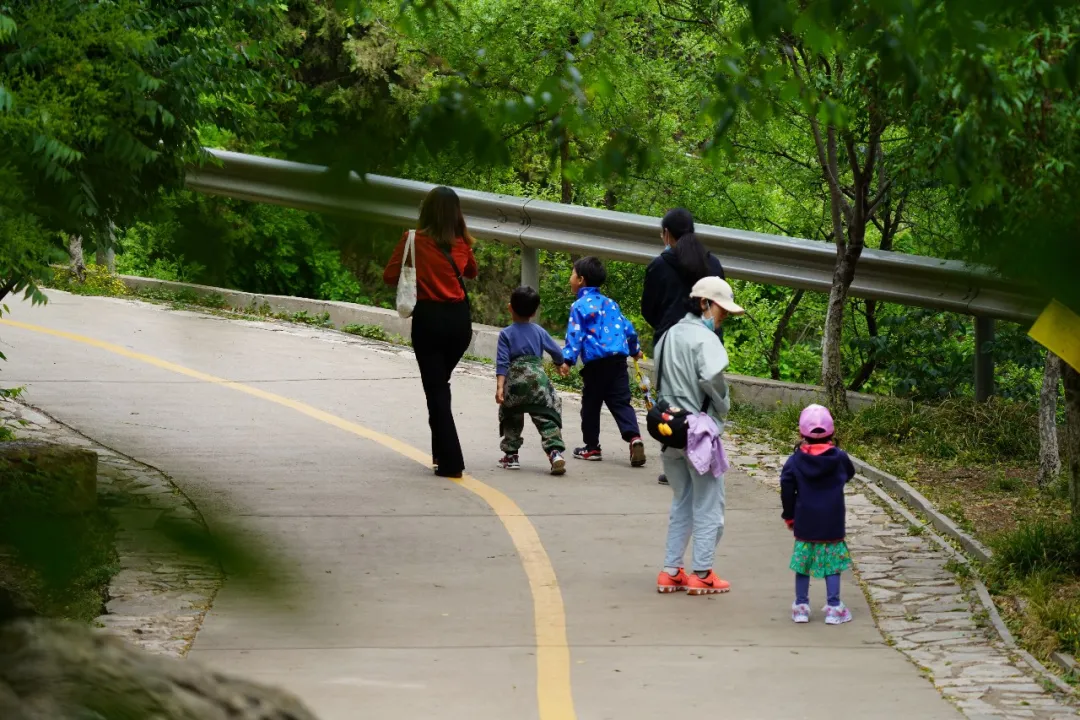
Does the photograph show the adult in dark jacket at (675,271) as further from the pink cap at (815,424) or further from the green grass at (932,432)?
the pink cap at (815,424)

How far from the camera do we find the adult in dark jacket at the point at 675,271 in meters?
9.55

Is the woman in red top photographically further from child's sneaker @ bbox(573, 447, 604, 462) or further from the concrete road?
child's sneaker @ bbox(573, 447, 604, 462)

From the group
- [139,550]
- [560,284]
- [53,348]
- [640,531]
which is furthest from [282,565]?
[560,284]

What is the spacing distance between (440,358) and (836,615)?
3.44 meters

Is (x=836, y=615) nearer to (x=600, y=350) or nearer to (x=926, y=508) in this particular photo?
(x=926, y=508)

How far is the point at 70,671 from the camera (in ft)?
5.04

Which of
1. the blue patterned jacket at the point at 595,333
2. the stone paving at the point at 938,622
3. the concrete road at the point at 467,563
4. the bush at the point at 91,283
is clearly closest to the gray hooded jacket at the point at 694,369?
the concrete road at the point at 467,563

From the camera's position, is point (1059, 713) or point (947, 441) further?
point (947, 441)

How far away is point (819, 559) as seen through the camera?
721 cm

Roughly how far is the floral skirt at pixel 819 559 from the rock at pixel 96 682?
5527 mm

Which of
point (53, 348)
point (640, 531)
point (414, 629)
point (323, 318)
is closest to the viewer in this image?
point (414, 629)

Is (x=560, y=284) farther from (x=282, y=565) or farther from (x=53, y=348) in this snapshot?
(x=282, y=565)

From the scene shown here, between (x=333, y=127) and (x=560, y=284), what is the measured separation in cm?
1374

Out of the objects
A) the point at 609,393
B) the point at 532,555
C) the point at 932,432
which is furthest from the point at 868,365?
the point at 532,555
